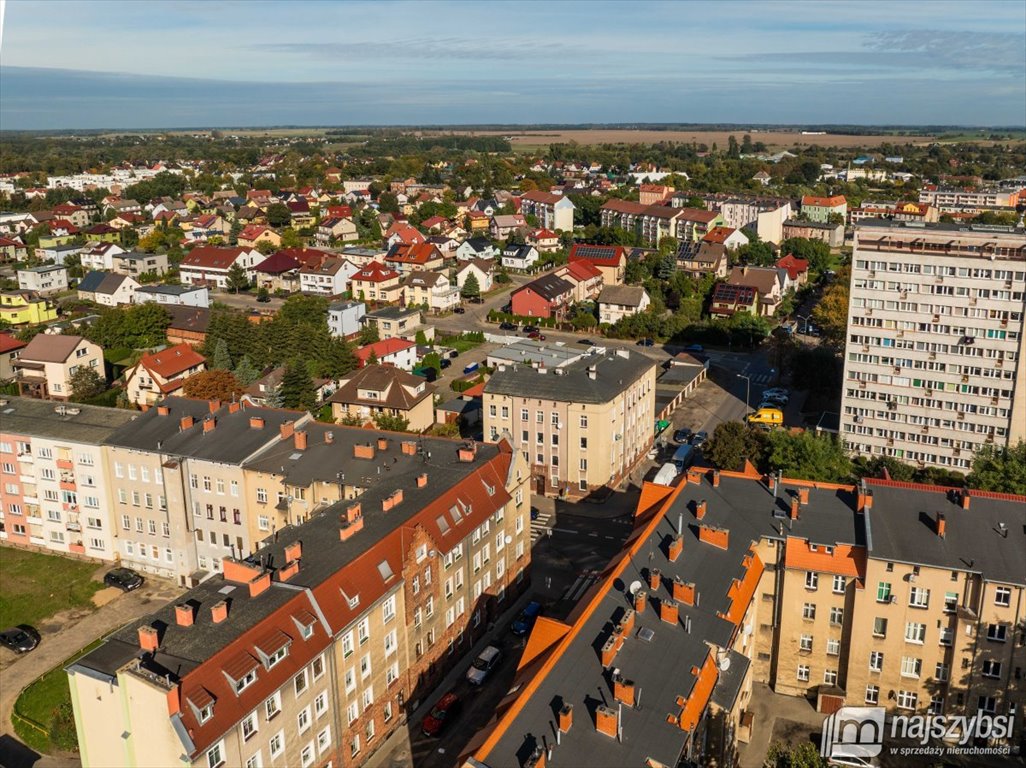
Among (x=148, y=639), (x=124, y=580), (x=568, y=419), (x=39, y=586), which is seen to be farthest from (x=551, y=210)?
(x=148, y=639)

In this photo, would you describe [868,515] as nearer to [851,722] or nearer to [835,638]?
[835,638]

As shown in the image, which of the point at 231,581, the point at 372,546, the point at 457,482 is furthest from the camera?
the point at 457,482

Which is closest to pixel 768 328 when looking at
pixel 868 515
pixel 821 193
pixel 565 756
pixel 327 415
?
pixel 327 415

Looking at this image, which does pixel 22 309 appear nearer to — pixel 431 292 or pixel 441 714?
pixel 431 292

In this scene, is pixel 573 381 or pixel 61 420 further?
pixel 573 381

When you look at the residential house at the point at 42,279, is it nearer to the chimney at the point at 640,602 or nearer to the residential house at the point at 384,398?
the residential house at the point at 384,398

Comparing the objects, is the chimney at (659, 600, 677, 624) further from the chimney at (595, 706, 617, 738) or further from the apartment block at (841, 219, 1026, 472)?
the apartment block at (841, 219, 1026, 472)

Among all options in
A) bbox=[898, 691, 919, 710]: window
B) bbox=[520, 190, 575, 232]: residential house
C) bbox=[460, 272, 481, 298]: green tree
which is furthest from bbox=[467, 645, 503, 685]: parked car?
bbox=[520, 190, 575, 232]: residential house
